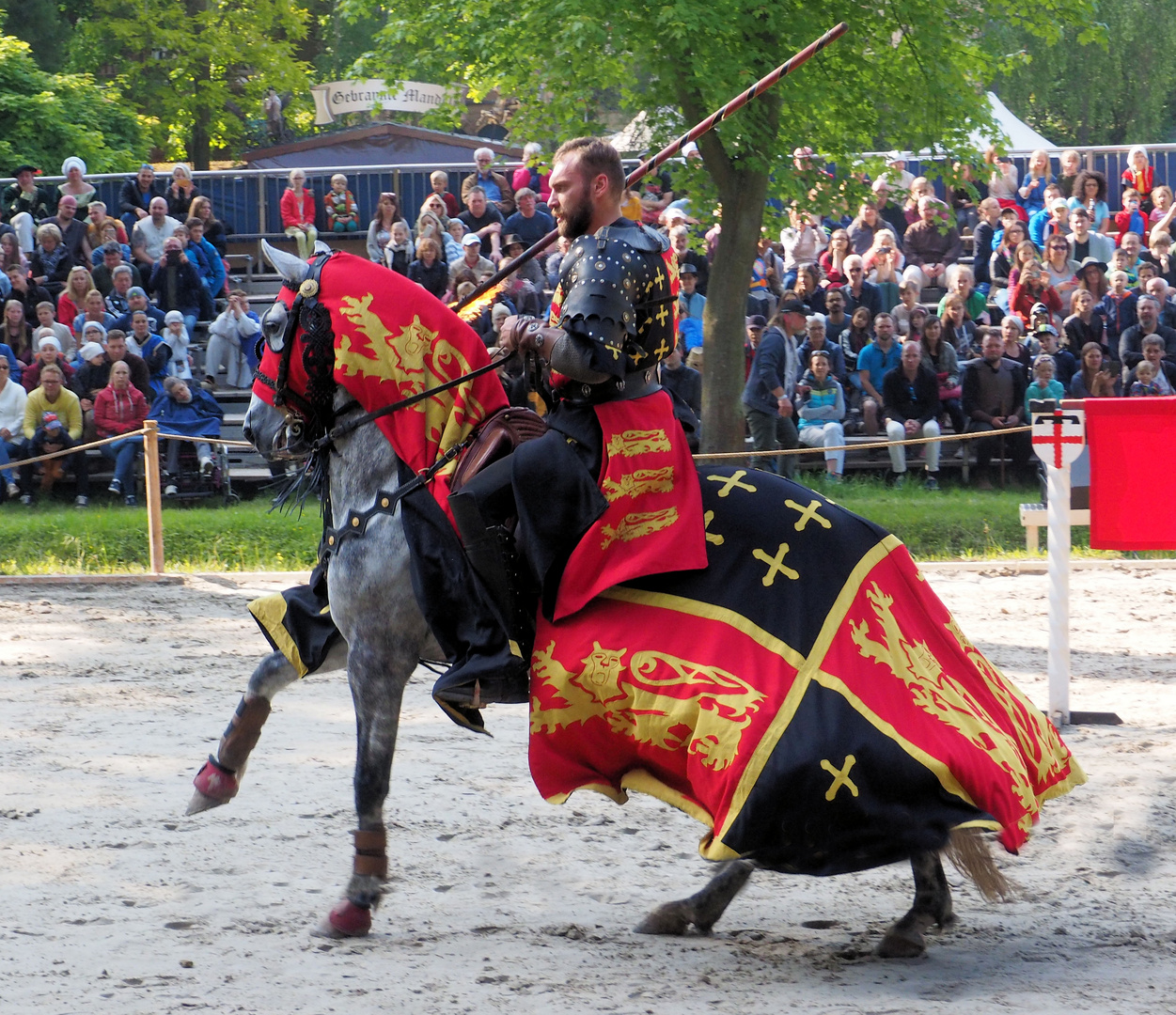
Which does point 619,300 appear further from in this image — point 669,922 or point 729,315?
point 729,315

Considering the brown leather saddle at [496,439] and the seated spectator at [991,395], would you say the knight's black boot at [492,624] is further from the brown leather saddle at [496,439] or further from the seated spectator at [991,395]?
the seated spectator at [991,395]

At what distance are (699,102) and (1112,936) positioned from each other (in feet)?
31.2

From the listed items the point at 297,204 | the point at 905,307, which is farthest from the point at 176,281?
the point at 905,307

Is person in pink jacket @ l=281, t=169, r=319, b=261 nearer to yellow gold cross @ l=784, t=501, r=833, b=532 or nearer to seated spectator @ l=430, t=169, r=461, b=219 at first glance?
seated spectator @ l=430, t=169, r=461, b=219

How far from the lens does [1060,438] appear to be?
718cm

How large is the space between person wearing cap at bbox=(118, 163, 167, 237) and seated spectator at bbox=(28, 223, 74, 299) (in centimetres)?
93

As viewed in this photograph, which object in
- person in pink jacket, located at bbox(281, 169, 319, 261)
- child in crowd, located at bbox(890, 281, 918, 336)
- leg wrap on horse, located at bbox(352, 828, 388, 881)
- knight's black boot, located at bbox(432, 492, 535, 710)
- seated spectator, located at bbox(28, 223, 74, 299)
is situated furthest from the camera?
person in pink jacket, located at bbox(281, 169, 319, 261)

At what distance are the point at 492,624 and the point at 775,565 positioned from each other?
0.82m

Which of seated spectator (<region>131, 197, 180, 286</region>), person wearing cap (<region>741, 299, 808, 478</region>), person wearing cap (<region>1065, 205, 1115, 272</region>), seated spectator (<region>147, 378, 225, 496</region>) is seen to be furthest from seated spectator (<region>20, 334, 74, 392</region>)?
person wearing cap (<region>1065, 205, 1115, 272</region>)

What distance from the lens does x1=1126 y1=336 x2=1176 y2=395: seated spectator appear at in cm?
1377

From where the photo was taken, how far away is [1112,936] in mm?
4504

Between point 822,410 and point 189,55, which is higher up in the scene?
point 189,55

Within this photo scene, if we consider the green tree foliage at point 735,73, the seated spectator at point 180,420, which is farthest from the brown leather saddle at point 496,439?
the seated spectator at point 180,420

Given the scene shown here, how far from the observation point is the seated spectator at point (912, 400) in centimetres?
1412
